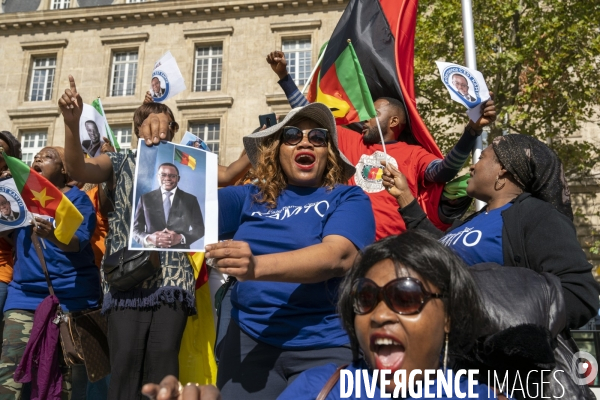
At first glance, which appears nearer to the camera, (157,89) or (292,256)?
(292,256)

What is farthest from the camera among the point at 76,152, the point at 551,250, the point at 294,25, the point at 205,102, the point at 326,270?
the point at 294,25

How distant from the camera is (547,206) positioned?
8.08 feet

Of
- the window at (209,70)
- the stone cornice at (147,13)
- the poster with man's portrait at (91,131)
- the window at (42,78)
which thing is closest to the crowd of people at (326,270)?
the poster with man's portrait at (91,131)

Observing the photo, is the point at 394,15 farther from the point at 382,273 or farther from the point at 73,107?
the point at 382,273

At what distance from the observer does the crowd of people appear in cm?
175

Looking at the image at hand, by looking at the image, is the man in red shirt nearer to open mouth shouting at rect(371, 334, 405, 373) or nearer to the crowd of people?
the crowd of people

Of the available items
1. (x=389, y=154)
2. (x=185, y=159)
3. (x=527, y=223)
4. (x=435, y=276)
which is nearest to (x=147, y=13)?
(x=389, y=154)

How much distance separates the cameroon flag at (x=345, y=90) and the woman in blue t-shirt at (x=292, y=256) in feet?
4.01

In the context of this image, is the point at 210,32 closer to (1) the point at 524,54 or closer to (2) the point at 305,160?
(1) the point at 524,54

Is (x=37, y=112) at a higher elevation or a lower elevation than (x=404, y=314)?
higher

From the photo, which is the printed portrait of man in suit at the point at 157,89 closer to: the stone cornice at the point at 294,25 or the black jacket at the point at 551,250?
the black jacket at the point at 551,250

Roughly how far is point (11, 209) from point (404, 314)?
3.24 m

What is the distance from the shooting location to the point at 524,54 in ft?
49.4

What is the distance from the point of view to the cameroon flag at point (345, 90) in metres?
3.89
